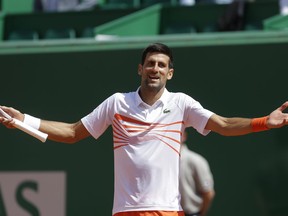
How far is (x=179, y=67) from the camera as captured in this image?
8.91 meters

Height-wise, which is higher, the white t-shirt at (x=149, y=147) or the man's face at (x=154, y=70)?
the man's face at (x=154, y=70)

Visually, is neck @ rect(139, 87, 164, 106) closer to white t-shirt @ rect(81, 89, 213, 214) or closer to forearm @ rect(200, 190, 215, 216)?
white t-shirt @ rect(81, 89, 213, 214)

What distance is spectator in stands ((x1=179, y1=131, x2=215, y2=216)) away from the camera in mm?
8438

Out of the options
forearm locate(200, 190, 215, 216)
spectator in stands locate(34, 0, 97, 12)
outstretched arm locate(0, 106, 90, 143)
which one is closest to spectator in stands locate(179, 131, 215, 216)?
forearm locate(200, 190, 215, 216)

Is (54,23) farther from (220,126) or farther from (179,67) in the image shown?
(220,126)

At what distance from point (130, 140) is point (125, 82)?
347cm

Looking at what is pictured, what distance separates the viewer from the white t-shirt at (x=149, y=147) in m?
5.52

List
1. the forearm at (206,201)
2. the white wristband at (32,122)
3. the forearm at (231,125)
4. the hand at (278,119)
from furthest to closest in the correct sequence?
the forearm at (206,201) < the white wristband at (32,122) < the forearm at (231,125) < the hand at (278,119)

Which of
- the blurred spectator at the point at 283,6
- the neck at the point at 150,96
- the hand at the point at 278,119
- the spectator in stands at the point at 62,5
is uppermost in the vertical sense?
the blurred spectator at the point at 283,6

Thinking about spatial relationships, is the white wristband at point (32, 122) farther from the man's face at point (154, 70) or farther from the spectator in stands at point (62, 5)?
the spectator in stands at point (62, 5)

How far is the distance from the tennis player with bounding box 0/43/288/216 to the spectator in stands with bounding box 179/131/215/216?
8.92 feet

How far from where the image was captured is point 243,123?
5520 mm

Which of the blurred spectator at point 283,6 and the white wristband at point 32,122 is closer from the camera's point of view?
the white wristband at point 32,122

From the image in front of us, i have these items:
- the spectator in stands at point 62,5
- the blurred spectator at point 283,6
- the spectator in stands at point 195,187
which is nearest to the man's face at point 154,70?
the spectator in stands at point 195,187
